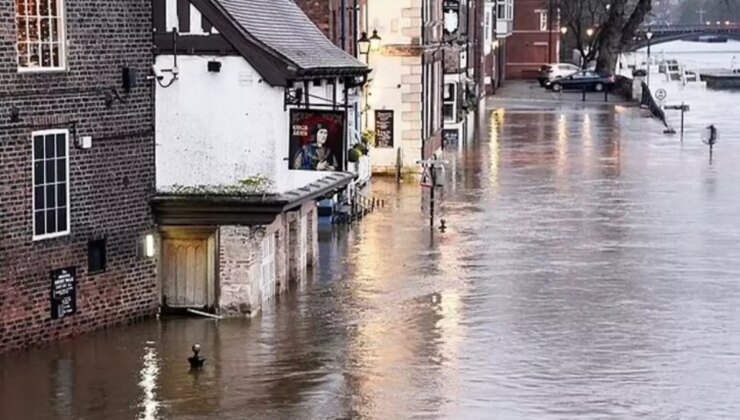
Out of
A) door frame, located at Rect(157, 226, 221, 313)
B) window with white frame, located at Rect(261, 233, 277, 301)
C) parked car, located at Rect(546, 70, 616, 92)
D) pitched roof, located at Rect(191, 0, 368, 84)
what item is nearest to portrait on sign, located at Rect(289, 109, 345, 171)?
pitched roof, located at Rect(191, 0, 368, 84)

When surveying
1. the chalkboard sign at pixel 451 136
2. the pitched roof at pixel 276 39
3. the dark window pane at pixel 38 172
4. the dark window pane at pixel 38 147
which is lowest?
the chalkboard sign at pixel 451 136

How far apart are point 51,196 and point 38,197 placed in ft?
0.92

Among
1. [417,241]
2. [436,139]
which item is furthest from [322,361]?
[436,139]

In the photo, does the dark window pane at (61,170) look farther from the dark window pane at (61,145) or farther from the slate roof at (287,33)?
the slate roof at (287,33)

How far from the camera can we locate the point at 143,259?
86.8 feet

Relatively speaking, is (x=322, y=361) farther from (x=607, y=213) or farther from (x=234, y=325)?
(x=607, y=213)

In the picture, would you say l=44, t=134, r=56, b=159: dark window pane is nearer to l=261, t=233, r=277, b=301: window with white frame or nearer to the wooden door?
the wooden door

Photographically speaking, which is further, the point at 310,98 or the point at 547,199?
the point at 547,199

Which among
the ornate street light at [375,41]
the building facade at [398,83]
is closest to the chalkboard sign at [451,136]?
the building facade at [398,83]

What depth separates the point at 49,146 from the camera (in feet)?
80.5

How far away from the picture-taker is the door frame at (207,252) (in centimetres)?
2677

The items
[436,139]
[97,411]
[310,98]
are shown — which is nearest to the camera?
[97,411]

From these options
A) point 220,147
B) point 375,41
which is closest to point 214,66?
point 220,147

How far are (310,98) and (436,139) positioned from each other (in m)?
27.6
